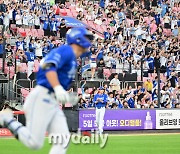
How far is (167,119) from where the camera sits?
23.8 metres

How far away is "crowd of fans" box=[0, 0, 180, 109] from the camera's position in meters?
23.9

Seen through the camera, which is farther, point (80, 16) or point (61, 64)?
point (80, 16)

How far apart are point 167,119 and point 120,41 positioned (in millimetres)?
6827

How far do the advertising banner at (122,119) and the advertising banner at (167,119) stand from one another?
241 mm

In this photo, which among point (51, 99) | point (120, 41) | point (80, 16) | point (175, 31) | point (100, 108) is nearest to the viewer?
point (51, 99)

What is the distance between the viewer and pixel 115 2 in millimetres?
33750

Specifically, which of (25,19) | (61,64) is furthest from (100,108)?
(61,64)

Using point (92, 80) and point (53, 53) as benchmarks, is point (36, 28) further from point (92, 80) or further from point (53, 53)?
→ point (53, 53)

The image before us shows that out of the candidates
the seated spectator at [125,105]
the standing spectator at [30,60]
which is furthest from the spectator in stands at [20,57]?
the seated spectator at [125,105]

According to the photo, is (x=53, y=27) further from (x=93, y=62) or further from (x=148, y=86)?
(x=148, y=86)

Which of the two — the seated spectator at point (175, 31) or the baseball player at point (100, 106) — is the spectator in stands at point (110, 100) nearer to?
the baseball player at point (100, 106)

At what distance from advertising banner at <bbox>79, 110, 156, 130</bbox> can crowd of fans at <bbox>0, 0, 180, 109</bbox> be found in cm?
42

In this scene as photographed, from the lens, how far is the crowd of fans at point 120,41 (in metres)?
23.9

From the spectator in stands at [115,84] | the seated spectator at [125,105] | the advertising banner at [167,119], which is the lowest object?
the advertising banner at [167,119]
